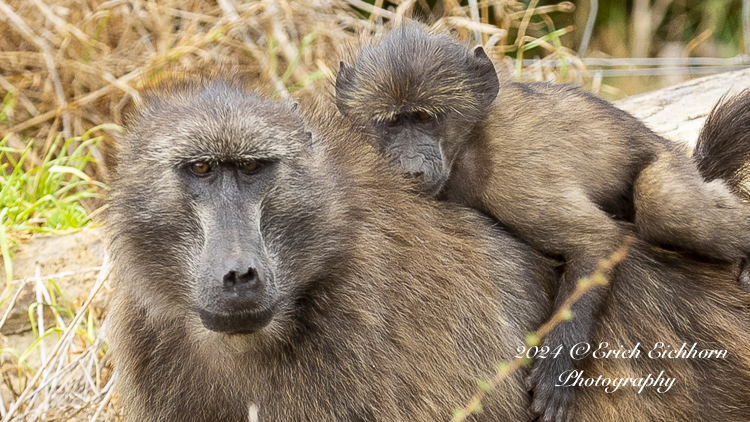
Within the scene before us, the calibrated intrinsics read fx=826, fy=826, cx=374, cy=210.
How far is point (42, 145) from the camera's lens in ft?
19.2

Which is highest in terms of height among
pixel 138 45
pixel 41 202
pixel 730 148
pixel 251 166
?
pixel 138 45

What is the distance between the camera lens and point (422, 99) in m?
2.87

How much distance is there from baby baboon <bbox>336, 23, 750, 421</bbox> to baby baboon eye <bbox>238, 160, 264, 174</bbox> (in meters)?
0.58

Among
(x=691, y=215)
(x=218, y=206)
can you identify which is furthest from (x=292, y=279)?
(x=691, y=215)

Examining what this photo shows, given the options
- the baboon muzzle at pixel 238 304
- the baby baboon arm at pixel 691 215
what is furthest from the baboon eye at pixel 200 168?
the baby baboon arm at pixel 691 215

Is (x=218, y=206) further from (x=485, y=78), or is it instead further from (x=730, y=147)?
(x=730, y=147)

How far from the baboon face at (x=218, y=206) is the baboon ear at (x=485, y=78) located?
0.73 meters

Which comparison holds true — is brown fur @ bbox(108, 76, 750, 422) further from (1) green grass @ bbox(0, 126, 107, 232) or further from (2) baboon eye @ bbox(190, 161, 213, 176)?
(1) green grass @ bbox(0, 126, 107, 232)

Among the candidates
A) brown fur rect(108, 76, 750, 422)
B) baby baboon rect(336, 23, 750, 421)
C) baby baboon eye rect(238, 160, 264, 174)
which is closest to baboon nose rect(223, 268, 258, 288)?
brown fur rect(108, 76, 750, 422)

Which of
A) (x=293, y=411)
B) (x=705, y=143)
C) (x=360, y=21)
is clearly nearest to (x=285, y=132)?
(x=293, y=411)

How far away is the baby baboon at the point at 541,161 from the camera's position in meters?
2.66

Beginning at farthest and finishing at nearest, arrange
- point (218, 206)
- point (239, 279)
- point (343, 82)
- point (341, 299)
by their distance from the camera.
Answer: point (343, 82) < point (341, 299) < point (218, 206) < point (239, 279)

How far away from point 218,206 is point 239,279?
0.25 metres

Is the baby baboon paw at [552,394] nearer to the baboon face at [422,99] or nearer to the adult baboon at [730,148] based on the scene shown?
the baboon face at [422,99]
